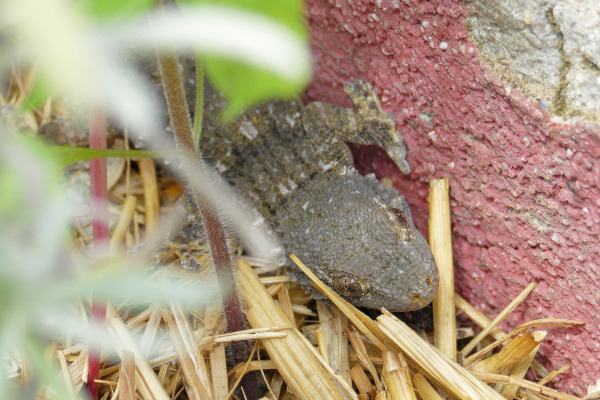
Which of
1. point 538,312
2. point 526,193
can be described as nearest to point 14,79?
point 526,193

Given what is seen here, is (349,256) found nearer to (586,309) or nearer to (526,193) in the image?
(526,193)

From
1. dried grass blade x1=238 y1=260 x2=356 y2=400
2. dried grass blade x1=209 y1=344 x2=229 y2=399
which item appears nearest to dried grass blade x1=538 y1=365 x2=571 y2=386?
dried grass blade x1=238 y1=260 x2=356 y2=400

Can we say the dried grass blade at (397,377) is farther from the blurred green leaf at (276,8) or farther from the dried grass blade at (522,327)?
the blurred green leaf at (276,8)

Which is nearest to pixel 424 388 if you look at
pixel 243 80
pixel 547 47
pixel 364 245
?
pixel 364 245

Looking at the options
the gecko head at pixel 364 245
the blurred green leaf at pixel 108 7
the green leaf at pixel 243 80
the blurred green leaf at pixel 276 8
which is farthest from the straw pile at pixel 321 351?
the blurred green leaf at pixel 108 7

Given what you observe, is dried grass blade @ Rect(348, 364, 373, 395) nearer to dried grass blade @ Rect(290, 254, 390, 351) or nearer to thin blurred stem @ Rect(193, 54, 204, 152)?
dried grass blade @ Rect(290, 254, 390, 351)

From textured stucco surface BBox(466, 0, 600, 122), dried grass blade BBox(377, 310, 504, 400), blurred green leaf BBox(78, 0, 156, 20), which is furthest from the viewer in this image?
dried grass blade BBox(377, 310, 504, 400)

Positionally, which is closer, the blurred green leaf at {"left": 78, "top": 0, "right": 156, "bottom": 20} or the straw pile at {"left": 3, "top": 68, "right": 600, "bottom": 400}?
the blurred green leaf at {"left": 78, "top": 0, "right": 156, "bottom": 20}

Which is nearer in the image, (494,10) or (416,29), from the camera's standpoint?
(494,10)
